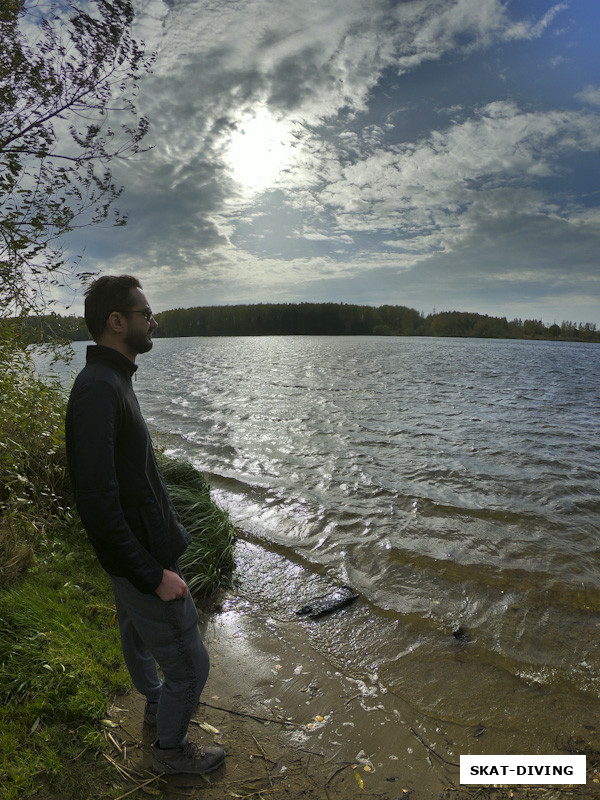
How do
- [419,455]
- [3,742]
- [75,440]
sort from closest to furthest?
[75,440], [3,742], [419,455]

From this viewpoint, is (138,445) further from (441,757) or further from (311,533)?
(311,533)

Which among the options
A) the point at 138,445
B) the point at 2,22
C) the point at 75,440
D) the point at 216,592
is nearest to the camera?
the point at 75,440

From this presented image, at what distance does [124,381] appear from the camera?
2555 mm

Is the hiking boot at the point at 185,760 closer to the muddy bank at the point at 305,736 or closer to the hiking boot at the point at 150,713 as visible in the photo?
the muddy bank at the point at 305,736

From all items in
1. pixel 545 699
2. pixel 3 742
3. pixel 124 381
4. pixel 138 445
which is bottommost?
pixel 545 699

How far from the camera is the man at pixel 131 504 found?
2.29 meters

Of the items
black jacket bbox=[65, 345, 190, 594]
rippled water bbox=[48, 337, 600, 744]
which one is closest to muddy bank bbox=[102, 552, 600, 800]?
rippled water bbox=[48, 337, 600, 744]

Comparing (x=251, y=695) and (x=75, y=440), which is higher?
(x=75, y=440)

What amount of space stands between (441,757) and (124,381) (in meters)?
3.58

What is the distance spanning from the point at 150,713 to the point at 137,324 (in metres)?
2.87

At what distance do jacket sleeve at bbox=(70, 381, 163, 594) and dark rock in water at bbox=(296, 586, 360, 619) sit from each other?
340 cm

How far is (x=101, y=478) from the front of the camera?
227 centimetres

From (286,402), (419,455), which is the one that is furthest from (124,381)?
(286,402)

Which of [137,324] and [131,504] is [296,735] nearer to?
[131,504]
